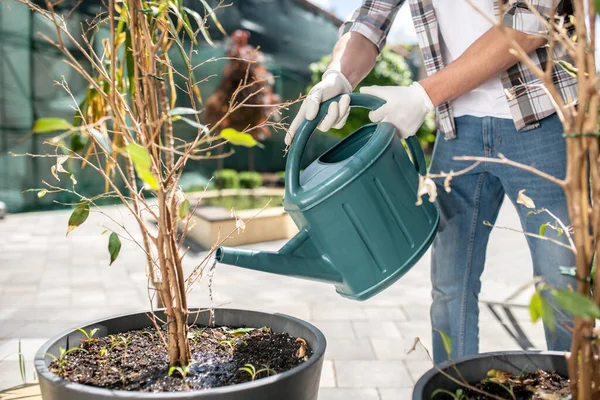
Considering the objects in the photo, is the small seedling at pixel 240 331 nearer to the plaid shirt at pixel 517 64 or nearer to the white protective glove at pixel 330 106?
the white protective glove at pixel 330 106

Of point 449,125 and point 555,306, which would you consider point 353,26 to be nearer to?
point 449,125

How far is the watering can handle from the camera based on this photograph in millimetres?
929

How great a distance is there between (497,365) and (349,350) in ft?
4.31

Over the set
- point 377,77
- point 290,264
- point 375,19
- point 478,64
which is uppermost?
point 377,77

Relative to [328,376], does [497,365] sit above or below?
above

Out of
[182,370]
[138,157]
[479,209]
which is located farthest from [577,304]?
[479,209]

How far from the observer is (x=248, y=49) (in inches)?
247

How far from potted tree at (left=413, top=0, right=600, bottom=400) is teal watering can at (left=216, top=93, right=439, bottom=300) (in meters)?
0.21

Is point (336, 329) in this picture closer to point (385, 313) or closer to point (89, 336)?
point (385, 313)

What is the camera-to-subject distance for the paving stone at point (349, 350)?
202 cm

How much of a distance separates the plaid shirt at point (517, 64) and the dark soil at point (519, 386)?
473mm

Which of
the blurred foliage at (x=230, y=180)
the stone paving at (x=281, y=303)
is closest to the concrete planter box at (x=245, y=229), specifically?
the stone paving at (x=281, y=303)

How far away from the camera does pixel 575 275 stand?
62 centimetres

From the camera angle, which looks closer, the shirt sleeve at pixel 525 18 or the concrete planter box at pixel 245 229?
the shirt sleeve at pixel 525 18
